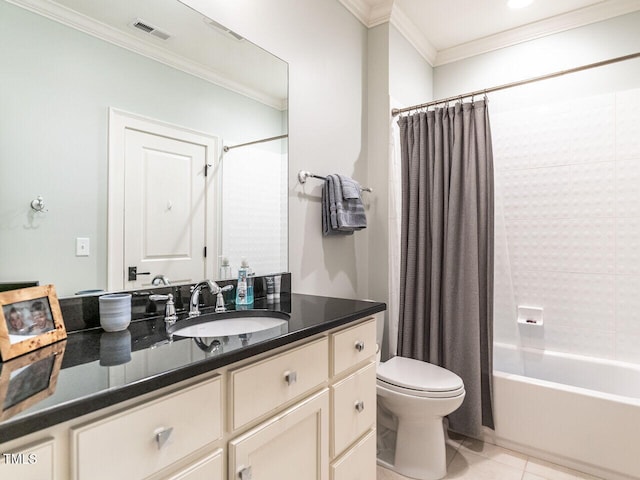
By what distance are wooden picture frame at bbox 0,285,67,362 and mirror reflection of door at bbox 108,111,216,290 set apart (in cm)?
24

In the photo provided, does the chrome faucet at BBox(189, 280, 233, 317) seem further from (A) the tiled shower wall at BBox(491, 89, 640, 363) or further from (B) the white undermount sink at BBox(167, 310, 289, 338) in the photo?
(A) the tiled shower wall at BBox(491, 89, 640, 363)

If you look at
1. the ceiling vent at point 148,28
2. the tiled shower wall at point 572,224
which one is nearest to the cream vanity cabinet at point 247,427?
the ceiling vent at point 148,28

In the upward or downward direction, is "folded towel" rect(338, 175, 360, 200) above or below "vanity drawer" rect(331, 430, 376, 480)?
above

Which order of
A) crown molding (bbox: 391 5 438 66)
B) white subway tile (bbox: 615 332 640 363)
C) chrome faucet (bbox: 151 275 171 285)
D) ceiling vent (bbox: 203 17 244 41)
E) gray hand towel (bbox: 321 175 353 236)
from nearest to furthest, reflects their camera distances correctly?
chrome faucet (bbox: 151 275 171 285), ceiling vent (bbox: 203 17 244 41), gray hand towel (bbox: 321 175 353 236), white subway tile (bbox: 615 332 640 363), crown molding (bbox: 391 5 438 66)

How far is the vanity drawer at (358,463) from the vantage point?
124 centimetres

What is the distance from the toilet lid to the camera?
1.76 m

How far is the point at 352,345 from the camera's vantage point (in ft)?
4.29

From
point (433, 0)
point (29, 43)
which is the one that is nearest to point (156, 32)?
point (29, 43)

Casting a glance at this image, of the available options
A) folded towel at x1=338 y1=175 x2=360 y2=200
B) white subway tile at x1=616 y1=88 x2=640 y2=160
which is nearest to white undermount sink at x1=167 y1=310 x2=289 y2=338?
folded towel at x1=338 y1=175 x2=360 y2=200

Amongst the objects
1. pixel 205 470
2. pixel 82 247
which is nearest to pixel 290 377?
pixel 205 470

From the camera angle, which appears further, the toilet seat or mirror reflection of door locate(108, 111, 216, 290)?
the toilet seat

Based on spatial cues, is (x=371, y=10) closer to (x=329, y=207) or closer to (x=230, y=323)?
(x=329, y=207)

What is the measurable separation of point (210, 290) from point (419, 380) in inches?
44.6

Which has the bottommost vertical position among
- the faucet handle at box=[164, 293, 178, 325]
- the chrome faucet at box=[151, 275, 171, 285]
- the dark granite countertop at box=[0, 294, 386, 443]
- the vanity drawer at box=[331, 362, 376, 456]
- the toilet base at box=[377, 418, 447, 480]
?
the toilet base at box=[377, 418, 447, 480]
